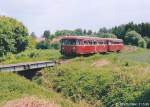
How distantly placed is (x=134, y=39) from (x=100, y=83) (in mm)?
68850

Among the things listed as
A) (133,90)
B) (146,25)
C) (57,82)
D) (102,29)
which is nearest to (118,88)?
(133,90)

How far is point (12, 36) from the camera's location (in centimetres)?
8381

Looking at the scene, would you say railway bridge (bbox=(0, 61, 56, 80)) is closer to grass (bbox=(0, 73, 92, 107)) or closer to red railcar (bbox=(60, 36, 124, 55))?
red railcar (bbox=(60, 36, 124, 55))

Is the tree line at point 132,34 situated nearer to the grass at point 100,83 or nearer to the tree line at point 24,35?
the tree line at point 24,35

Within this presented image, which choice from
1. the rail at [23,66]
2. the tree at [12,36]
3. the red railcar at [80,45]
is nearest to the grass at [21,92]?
the rail at [23,66]

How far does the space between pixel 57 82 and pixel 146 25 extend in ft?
246

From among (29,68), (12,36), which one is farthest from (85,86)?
(12,36)

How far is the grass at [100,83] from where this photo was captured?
32875 mm

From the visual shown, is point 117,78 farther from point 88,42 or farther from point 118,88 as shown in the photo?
point 88,42

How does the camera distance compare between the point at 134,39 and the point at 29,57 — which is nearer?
the point at 29,57

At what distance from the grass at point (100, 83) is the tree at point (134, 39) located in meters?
55.7

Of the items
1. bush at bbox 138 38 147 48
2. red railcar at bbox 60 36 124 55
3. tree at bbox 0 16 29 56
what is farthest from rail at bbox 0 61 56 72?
bush at bbox 138 38 147 48

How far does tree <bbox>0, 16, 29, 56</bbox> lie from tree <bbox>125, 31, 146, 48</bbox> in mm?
28190

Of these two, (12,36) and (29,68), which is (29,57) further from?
(12,36)
